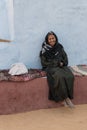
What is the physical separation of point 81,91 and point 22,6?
1.41 m

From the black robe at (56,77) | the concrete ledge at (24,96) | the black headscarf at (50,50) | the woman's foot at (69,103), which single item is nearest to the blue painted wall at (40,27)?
the black headscarf at (50,50)

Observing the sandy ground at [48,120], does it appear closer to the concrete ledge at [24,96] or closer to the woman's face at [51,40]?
the concrete ledge at [24,96]

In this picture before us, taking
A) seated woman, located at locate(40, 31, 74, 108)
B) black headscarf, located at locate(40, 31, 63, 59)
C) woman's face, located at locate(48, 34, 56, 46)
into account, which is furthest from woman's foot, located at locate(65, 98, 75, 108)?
woman's face, located at locate(48, 34, 56, 46)

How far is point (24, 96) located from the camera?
3.57 m

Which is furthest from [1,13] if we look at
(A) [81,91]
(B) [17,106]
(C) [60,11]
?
(A) [81,91]

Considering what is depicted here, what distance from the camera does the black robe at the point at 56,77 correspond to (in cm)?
355

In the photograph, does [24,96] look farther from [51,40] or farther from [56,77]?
[51,40]

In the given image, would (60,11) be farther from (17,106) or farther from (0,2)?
(17,106)

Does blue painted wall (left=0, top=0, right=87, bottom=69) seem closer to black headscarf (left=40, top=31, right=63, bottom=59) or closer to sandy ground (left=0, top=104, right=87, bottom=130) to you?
black headscarf (left=40, top=31, right=63, bottom=59)

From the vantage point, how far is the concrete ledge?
350cm

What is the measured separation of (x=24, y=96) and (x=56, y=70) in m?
0.54

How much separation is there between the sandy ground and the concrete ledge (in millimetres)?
86

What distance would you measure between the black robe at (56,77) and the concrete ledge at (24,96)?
104 millimetres

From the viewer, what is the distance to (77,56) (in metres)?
4.21
